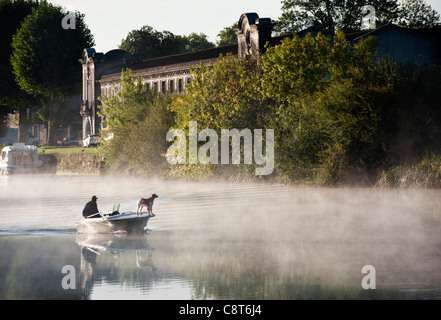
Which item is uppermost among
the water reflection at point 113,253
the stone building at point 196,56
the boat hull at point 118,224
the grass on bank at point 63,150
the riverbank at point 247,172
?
the stone building at point 196,56

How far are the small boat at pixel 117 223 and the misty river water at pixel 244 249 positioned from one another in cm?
30

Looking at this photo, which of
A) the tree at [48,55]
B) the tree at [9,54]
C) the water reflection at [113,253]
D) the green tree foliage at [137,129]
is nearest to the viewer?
the water reflection at [113,253]

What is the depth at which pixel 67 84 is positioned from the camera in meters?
93.0

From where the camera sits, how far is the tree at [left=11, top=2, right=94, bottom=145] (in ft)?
287

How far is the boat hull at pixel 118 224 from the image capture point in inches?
1000

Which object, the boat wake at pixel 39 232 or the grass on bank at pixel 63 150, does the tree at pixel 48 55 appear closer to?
the grass on bank at pixel 63 150

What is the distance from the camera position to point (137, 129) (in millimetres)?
57531

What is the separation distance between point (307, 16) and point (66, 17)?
2851 cm

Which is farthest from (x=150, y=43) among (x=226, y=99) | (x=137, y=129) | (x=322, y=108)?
(x=322, y=108)

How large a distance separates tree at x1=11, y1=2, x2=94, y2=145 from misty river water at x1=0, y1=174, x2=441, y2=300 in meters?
51.4

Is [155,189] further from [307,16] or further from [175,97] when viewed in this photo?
[307,16]

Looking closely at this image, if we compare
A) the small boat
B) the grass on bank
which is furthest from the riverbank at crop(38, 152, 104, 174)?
the small boat

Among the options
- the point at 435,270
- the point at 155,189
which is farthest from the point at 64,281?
the point at 155,189

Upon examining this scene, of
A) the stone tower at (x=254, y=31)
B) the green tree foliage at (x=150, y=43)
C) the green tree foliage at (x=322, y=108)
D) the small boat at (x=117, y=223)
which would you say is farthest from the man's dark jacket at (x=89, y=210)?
the green tree foliage at (x=150, y=43)
